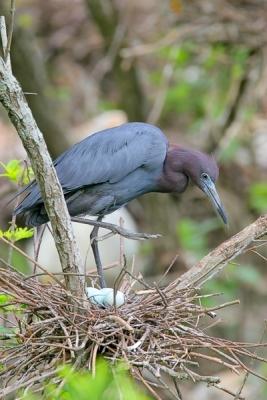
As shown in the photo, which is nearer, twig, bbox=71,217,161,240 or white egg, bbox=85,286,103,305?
white egg, bbox=85,286,103,305

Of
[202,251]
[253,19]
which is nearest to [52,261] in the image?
[202,251]

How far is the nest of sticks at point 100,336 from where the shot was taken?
348 centimetres

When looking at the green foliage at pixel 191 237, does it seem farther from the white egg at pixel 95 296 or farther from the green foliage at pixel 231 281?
the white egg at pixel 95 296

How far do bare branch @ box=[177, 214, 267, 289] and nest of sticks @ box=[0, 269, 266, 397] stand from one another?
2.4 inches

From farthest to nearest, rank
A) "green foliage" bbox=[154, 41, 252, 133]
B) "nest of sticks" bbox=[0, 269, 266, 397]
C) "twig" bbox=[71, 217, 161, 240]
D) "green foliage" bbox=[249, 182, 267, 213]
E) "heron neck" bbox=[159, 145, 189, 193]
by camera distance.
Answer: "green foliage" bbox=[249, 182, 267, 213] < "green foliage" bbox=[154, 41, 252, 133] < "heron neck" bbox=[159, 145, 189, 193] < "twig" bbox=[71, 217, 161, 240] < "nest of sticks" bbox=[0, 269, 266, 397]

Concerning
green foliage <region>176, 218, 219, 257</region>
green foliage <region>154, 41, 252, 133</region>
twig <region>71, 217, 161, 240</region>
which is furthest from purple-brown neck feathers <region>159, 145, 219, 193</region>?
green foliage <region>176, 218, 219, 257</region>

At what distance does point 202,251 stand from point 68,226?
4.75m

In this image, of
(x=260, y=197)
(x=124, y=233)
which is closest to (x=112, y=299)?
(x=124, y=233)

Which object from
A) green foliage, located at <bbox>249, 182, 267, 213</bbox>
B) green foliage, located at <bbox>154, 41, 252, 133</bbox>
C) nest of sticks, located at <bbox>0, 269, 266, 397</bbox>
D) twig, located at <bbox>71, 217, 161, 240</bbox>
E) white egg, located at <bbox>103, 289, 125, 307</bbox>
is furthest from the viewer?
green foliage, located at <bbox>249, 182, 267, 213</bbox>

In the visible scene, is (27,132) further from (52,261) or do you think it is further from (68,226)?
(52,261)

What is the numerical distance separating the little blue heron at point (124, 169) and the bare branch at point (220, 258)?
0.67 m

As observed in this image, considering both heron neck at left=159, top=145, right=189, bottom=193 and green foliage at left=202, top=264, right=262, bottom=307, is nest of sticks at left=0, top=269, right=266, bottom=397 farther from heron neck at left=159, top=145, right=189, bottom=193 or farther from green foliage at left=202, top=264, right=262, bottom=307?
green foliage at left=202, top=264, right=262, bottom=307

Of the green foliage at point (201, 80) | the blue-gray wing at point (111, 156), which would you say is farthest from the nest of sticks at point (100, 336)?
the green foliage at point (201, 80)

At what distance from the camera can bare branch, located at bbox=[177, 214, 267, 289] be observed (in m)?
4.03
